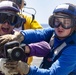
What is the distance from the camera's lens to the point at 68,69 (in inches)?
166

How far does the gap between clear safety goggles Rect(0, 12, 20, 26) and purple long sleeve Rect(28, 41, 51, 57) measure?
0.42 metres

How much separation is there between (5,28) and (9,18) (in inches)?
5.7

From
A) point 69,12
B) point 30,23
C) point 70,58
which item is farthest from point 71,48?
point 30,23

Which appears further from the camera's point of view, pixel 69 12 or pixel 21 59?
pixel 69 12

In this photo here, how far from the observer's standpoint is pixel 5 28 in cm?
463

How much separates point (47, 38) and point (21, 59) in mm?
905

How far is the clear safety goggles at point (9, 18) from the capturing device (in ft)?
15.2

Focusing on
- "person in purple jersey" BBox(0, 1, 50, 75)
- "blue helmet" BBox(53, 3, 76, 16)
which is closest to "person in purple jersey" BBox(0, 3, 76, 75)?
"blue helmet" BBox(53, 3, 76, 16)

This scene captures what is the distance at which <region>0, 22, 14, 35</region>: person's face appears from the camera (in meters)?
4.62

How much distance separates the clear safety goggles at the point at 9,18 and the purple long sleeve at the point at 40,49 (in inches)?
16.4

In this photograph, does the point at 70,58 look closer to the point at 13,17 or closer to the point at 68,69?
the point at 68,69

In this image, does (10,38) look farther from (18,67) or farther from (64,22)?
(64,22)

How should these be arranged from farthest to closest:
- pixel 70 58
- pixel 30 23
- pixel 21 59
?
pixel 30 23, pixel 70 58, pixel 21 59

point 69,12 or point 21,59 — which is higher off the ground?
point 69,12
